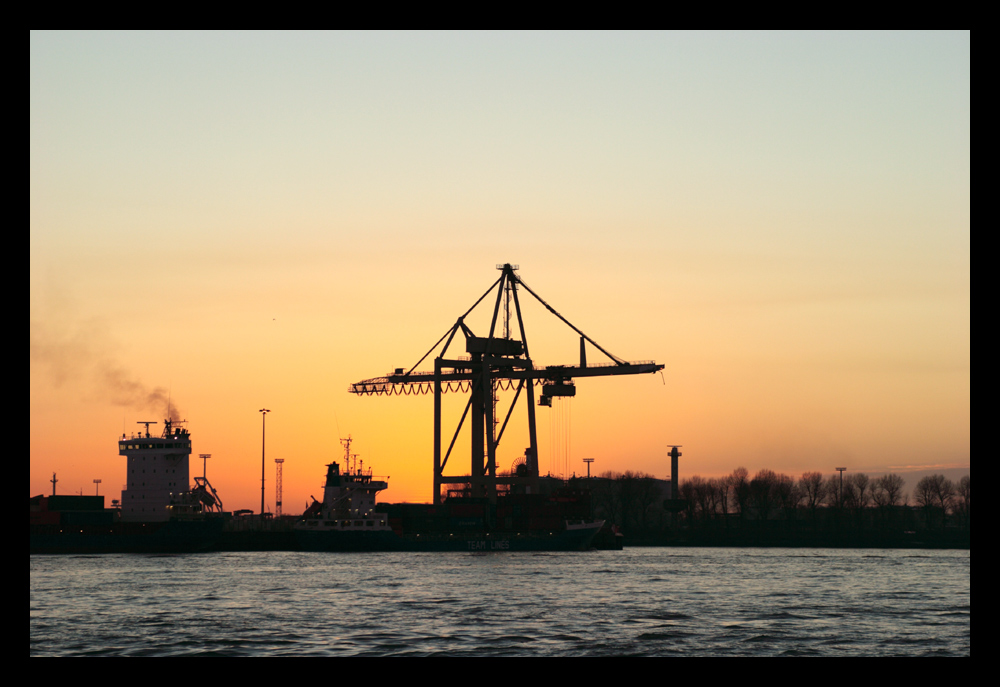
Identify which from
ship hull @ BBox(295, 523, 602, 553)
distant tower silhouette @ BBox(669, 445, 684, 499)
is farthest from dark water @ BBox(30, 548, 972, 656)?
distant tower silhouette @ BBox(669, 445, 684, 499)

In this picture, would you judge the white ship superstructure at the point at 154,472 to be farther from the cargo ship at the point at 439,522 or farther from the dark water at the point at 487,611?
the dark water at the point at 487,611

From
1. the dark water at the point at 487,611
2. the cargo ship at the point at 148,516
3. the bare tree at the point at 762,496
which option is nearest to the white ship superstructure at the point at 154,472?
the cargo ship at the point at 148,516

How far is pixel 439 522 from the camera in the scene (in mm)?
86500

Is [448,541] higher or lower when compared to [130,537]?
lower

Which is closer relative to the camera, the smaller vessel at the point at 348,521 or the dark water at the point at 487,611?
the dark water at the point at 487,611

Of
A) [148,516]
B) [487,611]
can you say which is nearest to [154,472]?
[148,516]

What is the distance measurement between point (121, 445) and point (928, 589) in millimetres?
61656

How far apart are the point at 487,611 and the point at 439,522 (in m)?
52.6

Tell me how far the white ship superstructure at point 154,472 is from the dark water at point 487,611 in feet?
58.8

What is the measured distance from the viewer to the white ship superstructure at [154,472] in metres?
79.1

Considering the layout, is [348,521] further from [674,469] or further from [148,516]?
[674,469]

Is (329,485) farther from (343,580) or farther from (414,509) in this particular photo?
(343,580)
